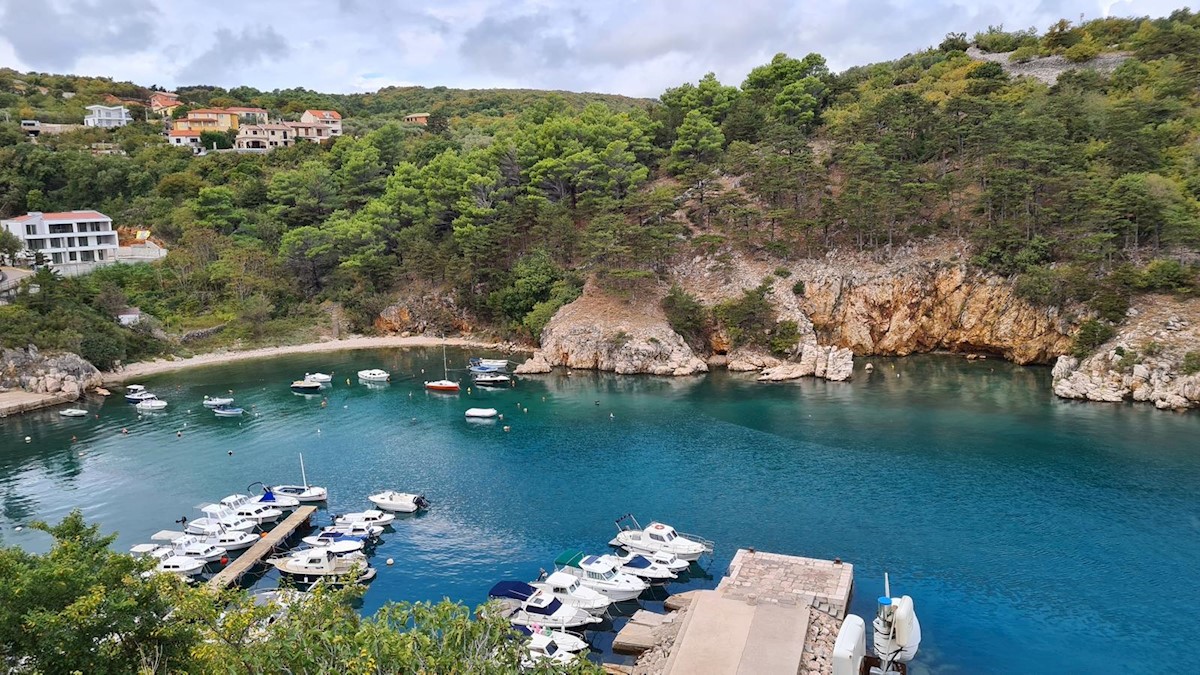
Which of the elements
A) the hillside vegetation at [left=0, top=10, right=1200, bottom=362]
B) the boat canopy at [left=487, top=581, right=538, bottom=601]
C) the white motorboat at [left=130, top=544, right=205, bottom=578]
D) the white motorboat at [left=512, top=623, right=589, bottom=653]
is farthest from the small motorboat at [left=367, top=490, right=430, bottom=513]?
the hillside vegetation at [left=0, top=10, right=1200, bottom=362]

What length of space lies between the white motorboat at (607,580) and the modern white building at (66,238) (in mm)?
73867

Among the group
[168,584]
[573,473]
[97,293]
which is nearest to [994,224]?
[573,473]

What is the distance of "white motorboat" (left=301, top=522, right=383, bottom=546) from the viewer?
3428 centimetres

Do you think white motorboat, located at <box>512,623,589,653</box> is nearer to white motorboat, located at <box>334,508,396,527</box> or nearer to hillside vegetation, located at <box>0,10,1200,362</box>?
white motorboat, located at <box>334,508,396,527</box>

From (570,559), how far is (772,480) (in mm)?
13268

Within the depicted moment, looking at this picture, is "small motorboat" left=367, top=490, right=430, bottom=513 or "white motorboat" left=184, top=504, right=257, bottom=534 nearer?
"white motorboat" left=184, top=504, right=257, bottom=534

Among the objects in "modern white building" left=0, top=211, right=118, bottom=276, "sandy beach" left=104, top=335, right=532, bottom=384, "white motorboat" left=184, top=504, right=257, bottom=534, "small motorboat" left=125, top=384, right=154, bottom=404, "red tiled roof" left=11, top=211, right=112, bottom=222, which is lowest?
"white motorboat" left=184, top=504, right=257, bottom=534

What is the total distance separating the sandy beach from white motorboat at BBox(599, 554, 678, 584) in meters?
41.8

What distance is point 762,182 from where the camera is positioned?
2800 inches

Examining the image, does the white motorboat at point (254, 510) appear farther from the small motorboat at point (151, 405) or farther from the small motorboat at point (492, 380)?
the small motorboat at point (492, 380)

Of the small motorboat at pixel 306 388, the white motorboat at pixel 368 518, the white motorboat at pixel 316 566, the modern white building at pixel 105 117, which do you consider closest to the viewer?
the white motorboat at pixel 316 566

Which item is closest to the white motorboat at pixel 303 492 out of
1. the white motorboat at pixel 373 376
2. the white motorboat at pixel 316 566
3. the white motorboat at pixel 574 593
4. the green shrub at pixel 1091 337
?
the white motorboat at pixel 316 566

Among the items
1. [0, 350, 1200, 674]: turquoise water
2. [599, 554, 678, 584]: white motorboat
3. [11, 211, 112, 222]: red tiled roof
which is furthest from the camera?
[11, 211, 112, 222]: red tiled roof

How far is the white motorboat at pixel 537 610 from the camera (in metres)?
27.3
